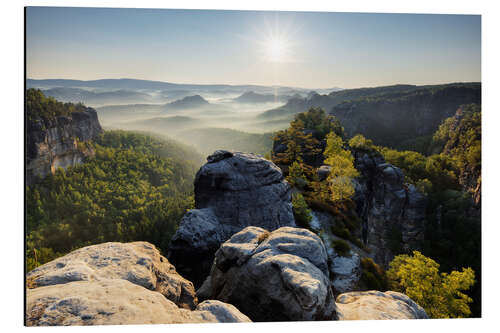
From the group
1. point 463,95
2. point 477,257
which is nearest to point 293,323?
point 477,257

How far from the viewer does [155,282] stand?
5691 mm

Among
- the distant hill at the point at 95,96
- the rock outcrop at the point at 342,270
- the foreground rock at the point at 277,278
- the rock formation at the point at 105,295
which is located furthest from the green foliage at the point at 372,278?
the distant hill at the point at 95,96

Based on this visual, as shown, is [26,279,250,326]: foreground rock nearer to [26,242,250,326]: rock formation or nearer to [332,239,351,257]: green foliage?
[26,242,250,326]: rock formation

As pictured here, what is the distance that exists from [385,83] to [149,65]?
8.70 m

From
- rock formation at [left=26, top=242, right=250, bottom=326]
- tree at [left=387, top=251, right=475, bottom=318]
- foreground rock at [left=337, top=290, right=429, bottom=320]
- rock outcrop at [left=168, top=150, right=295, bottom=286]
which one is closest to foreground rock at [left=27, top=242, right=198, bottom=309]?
rock formation at [left=26, top=242, right=250, bottom=326]

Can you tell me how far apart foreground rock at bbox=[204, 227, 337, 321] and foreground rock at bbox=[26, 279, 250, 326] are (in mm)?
781

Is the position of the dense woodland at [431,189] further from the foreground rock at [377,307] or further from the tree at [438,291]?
the foreground rock at [377,307]

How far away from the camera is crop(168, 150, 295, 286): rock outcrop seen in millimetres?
10438

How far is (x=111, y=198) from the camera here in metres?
14.5

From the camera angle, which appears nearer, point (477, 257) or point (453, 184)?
point (477, 257)

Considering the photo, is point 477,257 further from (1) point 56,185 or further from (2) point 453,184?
(1) point 56,185

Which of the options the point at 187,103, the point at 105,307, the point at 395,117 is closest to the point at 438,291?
the point at 105,307

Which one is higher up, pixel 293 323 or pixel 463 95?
pixel 463 95

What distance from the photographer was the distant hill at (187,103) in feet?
30.6
